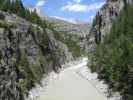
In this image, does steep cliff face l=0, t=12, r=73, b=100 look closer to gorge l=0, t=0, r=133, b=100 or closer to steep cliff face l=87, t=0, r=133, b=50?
gorge l=0, t=0, r=133, b=100

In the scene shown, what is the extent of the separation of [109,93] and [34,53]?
19.3 m

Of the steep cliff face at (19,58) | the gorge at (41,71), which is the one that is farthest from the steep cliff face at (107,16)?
the steep cliff face at (19,58)

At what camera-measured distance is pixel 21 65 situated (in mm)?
50906

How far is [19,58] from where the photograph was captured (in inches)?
2010

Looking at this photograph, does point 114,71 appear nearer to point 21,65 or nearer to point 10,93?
point 21,65

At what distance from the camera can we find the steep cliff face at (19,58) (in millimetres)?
40375

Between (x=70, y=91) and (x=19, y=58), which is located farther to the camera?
(x=70, y=91)

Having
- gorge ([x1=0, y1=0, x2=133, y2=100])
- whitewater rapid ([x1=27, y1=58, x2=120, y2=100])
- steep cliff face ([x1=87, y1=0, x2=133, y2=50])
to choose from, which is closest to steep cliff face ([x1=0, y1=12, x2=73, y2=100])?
gorge ([x1=0, y1=0, x2=133, y2=100])

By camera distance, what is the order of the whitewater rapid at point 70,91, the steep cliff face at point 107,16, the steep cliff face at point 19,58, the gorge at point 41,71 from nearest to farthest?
the steep cliff face at point 19,58 < the gorge at point 41,71 < the whitewater rapid at point 70,91 < the steep cliff face at point 107,16

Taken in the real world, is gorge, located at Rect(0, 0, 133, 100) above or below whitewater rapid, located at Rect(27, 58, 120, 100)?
above

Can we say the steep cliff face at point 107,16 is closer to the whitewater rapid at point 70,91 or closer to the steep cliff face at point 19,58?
the whitewater rapid at point 70,91

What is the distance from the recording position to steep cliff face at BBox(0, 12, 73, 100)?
132 ft

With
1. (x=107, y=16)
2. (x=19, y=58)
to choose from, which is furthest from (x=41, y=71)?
(x=107, y=16)

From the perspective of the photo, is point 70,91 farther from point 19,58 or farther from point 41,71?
point 19,58
